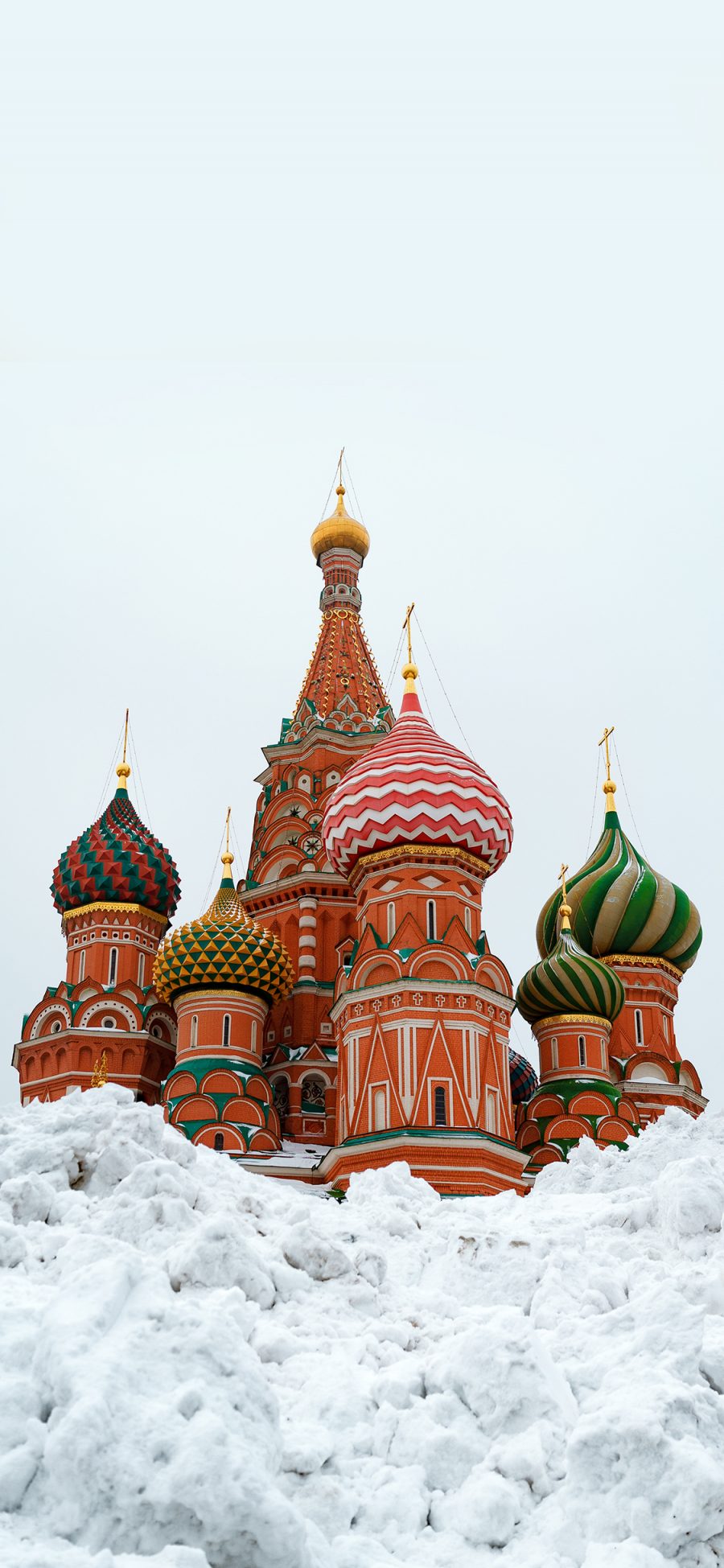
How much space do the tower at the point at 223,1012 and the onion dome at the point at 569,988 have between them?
4246mm

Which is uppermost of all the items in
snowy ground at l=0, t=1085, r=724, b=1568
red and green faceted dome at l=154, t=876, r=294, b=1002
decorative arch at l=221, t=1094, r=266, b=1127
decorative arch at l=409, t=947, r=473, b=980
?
red and green faceted dome at l=154, t=876, r=294, b=1002

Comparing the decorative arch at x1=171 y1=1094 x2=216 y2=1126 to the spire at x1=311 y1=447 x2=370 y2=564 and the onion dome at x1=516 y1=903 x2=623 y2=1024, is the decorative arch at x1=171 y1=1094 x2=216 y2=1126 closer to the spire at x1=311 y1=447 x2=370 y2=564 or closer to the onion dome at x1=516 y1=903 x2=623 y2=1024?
the onion dome at x1=516 y1=903 x2=623 y2=1024

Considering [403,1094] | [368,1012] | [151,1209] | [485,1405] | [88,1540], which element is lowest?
[88,1540]

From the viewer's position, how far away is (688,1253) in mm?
9391

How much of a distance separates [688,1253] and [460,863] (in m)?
15.6

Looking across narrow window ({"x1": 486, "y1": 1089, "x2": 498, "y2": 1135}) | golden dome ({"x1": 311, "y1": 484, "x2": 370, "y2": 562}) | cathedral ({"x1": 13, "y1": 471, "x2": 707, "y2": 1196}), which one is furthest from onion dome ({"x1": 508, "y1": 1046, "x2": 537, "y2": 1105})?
golden dome ({"x1": 311, "y1": 484, "x2": 370, "y2": 562})

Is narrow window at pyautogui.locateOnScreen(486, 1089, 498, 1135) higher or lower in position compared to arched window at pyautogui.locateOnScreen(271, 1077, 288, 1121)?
lower

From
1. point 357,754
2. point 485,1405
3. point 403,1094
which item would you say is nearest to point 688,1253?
point 485,1405

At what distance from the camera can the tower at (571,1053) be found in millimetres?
25125

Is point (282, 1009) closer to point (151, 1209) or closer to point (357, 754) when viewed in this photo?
point (357, 754)

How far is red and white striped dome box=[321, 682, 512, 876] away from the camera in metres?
24.6

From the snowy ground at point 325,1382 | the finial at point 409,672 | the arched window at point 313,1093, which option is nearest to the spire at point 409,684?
the finial at point 409,672

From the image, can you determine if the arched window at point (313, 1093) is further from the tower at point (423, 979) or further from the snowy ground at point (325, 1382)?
the snowy ground at point (325, 1382)

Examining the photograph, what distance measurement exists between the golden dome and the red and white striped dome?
962cm
